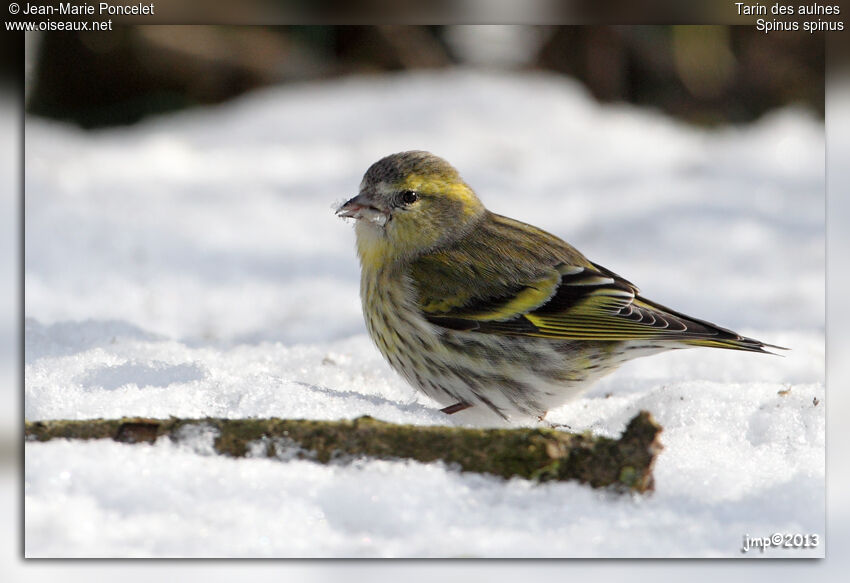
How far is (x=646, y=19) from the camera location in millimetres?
4168

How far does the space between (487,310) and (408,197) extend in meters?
0.61

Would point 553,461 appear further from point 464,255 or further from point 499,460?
point 464,255

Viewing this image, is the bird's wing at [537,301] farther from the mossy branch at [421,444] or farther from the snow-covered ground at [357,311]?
the mossy branch at [421,444]

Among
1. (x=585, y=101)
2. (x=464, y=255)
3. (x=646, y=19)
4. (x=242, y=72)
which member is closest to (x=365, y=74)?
(x=242, y=72)

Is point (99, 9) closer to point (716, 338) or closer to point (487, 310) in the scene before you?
point (487, 310)

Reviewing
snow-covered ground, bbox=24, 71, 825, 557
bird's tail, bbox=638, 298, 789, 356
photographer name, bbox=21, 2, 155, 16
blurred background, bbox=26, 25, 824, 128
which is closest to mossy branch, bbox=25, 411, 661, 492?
snow-covered ground, bbox=24, 71, 825, 557

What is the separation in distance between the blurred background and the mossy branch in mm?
5755

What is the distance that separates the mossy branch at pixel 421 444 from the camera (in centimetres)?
246

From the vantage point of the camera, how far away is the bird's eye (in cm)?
376

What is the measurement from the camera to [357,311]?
488cm

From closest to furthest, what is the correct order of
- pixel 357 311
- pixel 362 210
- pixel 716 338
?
pixel 716 338 → pixel 362 210 → pixel 357 311

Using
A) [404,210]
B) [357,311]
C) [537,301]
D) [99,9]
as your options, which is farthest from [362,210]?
[99,9]

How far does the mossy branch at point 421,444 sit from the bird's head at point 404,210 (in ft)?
4.27

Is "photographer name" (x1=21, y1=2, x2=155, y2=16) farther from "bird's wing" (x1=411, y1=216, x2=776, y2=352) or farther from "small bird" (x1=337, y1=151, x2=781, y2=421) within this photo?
"bird's wing" (x1=411, y1=216, x2=776, y2=352)
